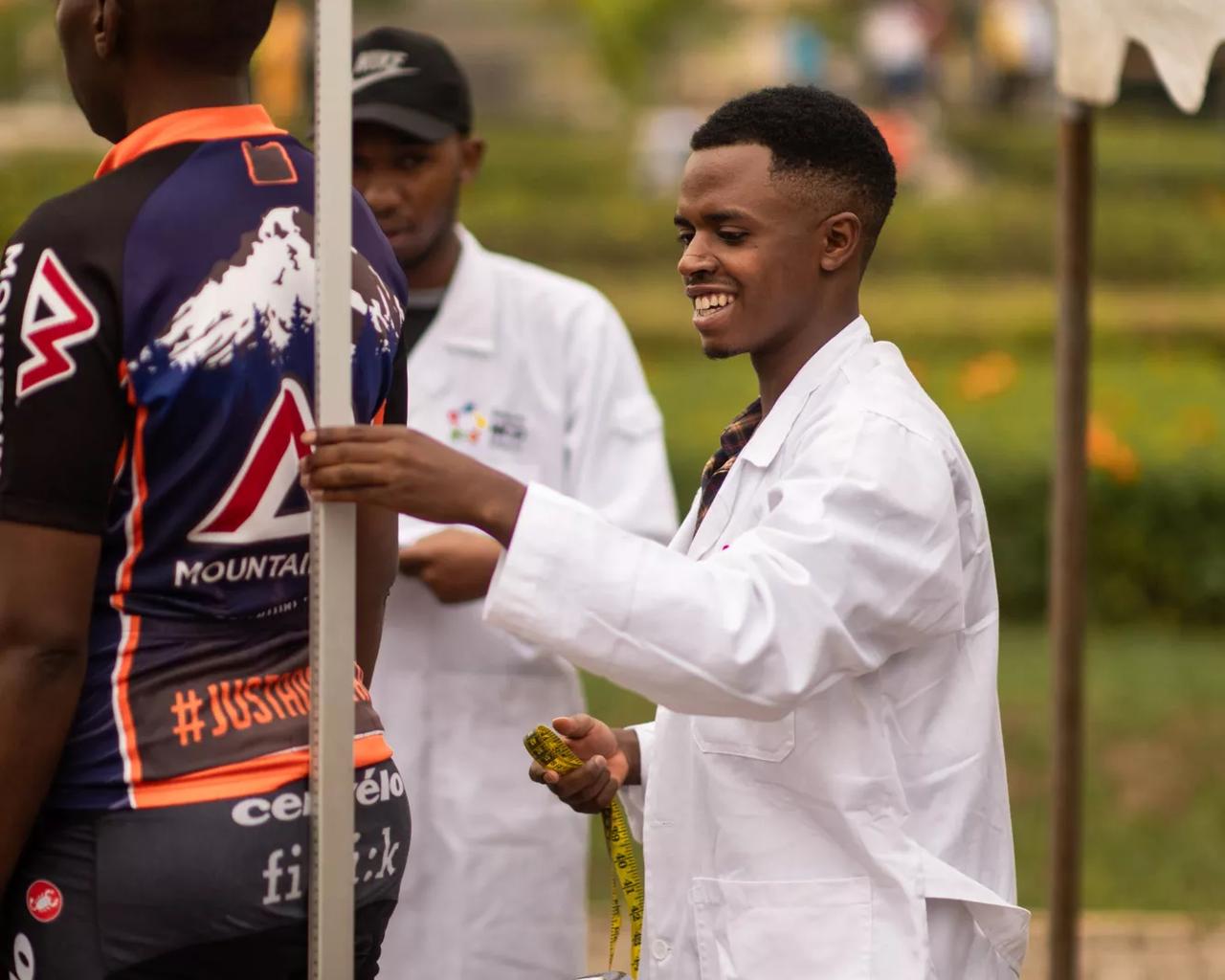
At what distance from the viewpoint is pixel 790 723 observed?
2.42 meters

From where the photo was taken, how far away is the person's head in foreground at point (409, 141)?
381 centimetres

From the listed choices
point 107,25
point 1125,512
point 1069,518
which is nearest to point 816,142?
point 107,25

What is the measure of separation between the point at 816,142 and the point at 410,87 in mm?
1483

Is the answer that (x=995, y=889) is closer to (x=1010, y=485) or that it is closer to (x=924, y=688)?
(x=924, y=688)

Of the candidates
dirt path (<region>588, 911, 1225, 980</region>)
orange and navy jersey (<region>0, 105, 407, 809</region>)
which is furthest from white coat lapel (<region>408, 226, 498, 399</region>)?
dirt path (<region>588, 911, 1225, 980</region>)

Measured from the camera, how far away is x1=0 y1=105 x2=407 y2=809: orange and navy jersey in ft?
6.93

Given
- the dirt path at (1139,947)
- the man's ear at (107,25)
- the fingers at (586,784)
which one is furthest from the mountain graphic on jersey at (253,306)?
the dirt path at (1139,947)

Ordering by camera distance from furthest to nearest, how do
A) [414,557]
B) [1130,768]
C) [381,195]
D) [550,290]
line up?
[1130,768] < [550,290] < [381,195] < [414,557]

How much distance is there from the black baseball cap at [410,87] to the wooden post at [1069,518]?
4.69 feet

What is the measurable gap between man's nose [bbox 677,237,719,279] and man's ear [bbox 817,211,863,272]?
136 mm

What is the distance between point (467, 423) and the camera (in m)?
3.92

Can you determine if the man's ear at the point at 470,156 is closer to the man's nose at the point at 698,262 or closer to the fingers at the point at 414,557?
the fingers at the point at 414,557

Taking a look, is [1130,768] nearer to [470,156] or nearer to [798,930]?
[470,156]

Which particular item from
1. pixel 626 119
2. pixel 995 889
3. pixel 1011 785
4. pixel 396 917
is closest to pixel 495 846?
pixel 396 917
